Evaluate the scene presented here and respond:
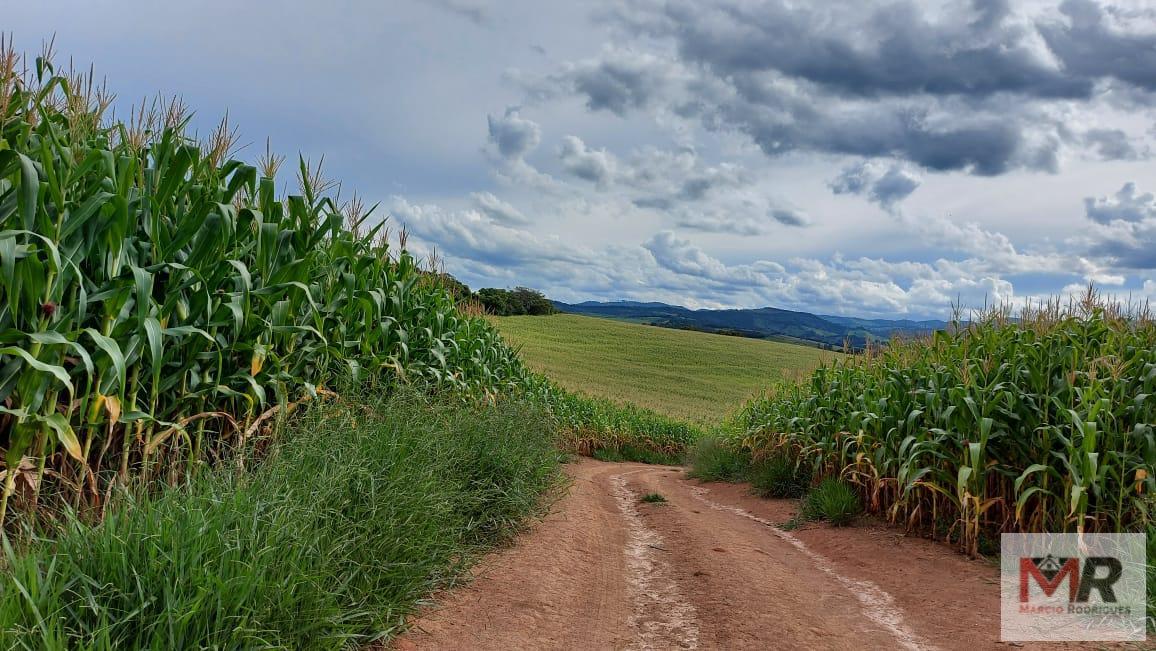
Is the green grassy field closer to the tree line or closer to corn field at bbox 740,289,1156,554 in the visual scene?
the tree line

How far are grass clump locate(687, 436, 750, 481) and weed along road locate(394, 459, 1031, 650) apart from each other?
574cm

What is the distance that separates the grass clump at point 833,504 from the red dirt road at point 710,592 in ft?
0.72

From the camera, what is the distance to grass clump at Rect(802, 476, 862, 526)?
7.25 metres

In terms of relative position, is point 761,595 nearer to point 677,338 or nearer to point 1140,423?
point 1140,423

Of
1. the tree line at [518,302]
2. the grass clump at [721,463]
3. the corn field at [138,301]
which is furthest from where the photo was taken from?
the tree line at [518,302]

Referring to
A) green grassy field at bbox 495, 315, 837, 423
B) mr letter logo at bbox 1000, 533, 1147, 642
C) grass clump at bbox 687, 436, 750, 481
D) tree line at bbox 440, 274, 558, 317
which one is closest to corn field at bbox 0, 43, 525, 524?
mr letter logo at bbox 1000, 533, 1147, 642

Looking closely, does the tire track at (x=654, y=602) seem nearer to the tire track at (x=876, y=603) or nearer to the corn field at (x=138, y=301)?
the tire track at (x=876, y=603)

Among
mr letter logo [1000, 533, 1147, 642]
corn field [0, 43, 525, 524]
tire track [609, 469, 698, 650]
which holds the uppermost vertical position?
corn field [0, 43, 525, 524]

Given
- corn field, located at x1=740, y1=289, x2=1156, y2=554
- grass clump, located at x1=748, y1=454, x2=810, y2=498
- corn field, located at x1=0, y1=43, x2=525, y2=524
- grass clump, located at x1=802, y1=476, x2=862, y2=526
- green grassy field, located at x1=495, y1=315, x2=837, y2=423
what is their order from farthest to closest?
green grassy field, located at x1=495, y1=315, x2=837, y2=423 < grass clump, located at x1=748, y1=454, x2=810, y2=498 < grass clump, located at x1=802, y1=476, x2=862, y2=526 < corn field, located at x1=740, y1=289, x2=1156, y2=554 < corn field, located at x1=0, y1=43, x2=525, y2=524

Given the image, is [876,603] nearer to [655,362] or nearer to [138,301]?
[138,301]

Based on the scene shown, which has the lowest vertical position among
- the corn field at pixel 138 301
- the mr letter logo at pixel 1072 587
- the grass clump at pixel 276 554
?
the mr letter logo at pixel 1072 587

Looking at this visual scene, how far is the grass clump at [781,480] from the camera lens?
988 cm

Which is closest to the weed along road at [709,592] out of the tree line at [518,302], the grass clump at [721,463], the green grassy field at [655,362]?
the grass clump at [721,463]

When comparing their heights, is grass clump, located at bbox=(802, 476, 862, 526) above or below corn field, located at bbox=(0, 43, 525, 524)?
below
